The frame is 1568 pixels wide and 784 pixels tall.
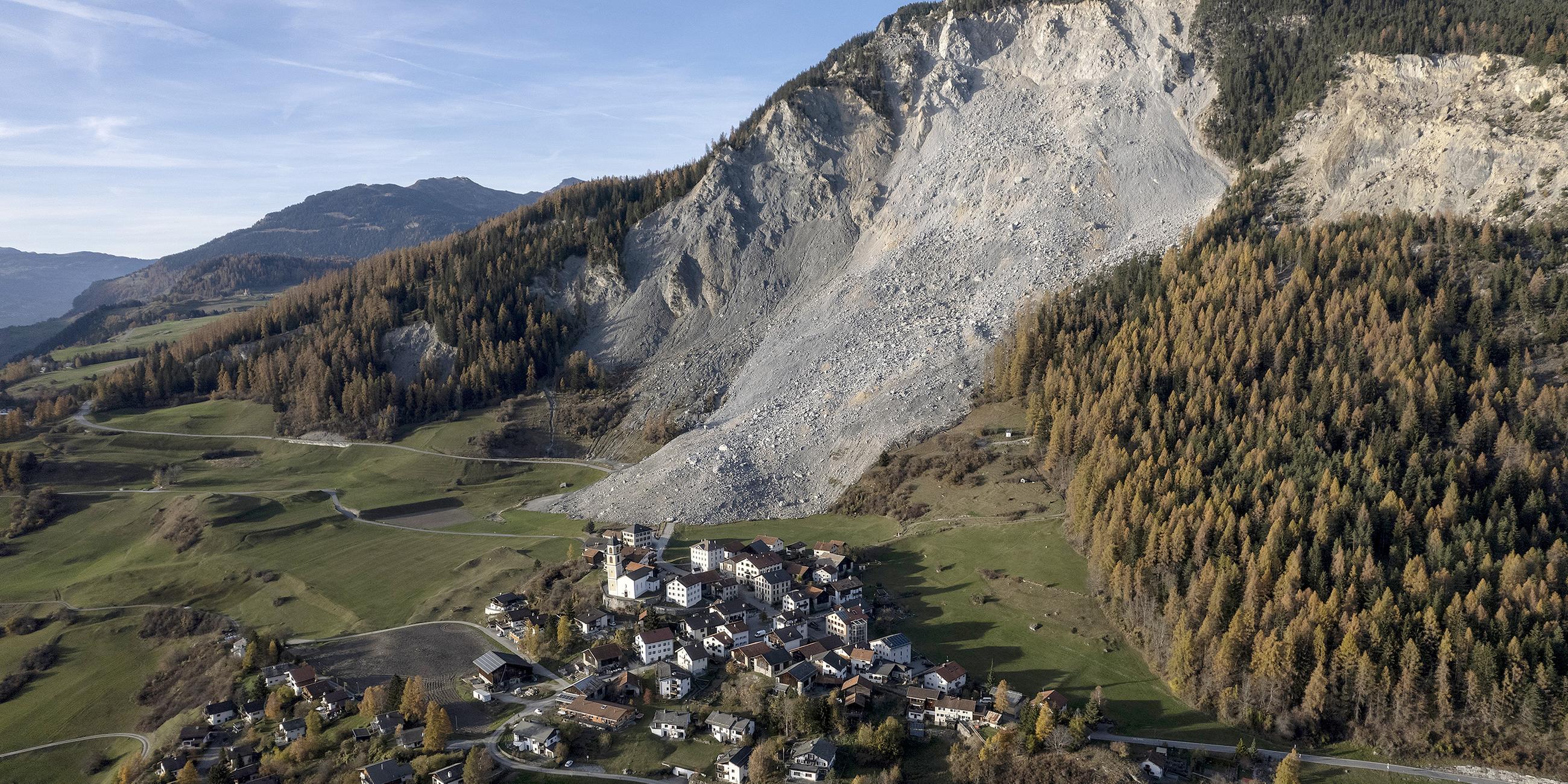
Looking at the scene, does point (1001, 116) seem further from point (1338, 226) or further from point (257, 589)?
point (257, 589)

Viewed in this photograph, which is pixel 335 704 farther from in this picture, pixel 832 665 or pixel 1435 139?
pixel 1435 139

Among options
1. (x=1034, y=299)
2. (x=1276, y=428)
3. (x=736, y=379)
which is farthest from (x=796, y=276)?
(x=1276, y=428)

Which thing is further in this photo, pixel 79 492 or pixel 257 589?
pixel 79 492

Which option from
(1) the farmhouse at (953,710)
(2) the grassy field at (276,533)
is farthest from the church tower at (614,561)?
(1) the farmhouse at (953,710)

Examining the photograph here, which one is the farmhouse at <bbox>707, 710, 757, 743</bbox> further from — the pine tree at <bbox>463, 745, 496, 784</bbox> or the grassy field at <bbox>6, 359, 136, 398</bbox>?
the grassy field at <bbox>6, 359, 136, 398</bbox>

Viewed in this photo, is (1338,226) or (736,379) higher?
(1338,226)

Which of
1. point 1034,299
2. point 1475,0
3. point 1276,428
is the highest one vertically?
point 1475,0

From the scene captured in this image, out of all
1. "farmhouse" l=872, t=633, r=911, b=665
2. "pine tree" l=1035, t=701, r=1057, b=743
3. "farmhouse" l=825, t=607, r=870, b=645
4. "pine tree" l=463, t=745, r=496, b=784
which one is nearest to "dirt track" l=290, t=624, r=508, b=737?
"pine tree" l=463, t=745, r=496, b=784
